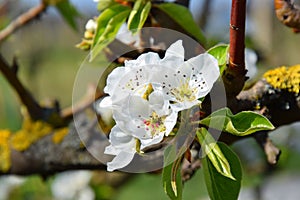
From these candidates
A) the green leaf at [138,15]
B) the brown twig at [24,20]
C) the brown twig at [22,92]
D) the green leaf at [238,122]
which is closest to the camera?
the green leaf at [238,122]

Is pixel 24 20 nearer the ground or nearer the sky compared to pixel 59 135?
nearer the sky

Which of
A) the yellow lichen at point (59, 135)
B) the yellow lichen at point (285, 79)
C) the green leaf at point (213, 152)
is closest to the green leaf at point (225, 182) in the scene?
the green leaf at point (213, 152)

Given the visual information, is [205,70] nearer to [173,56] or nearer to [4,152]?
[173,56]

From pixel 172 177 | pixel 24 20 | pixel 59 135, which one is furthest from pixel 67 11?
pixel 172 177

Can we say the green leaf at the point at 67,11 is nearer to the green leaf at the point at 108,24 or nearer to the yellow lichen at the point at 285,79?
the green leaf at the point at 108,24

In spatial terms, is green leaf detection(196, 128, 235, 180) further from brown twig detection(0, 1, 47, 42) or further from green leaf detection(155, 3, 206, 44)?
brown twig detection(0, 1, 47, 42)

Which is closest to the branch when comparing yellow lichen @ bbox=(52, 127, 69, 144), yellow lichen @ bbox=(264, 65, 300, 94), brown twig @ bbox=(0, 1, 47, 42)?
yellow lichen @ bbox=(264, 65, 300, 94)
